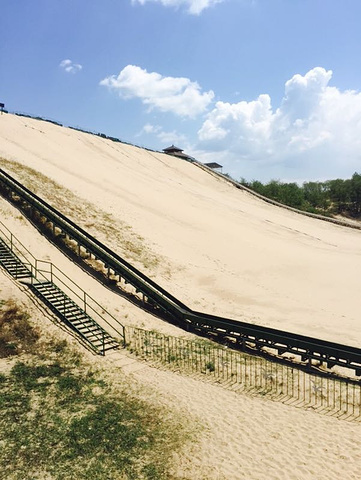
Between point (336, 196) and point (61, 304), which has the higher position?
point (336, 196)

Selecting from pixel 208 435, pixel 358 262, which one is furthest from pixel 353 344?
pixel 358 262

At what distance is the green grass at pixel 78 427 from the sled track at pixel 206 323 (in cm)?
702

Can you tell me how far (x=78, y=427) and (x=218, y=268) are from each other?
20.6 m

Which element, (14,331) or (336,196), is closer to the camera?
(14,331)

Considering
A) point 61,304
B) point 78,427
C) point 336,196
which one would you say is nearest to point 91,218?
point 61,304

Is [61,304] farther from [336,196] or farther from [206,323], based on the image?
[336,196]

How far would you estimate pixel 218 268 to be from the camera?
30078 mm

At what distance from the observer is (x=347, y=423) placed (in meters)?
11.1

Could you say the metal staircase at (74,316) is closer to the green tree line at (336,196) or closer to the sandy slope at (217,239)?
the sandy slope at (217,239)

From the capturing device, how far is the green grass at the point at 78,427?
29.9 ft

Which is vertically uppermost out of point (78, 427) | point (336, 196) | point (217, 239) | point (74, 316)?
point (336, 196)

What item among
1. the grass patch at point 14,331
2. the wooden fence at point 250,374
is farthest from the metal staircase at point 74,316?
the grass patch at point 14,331

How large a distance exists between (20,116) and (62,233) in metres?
45.0

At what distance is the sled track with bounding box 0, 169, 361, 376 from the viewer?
51.7 ft
